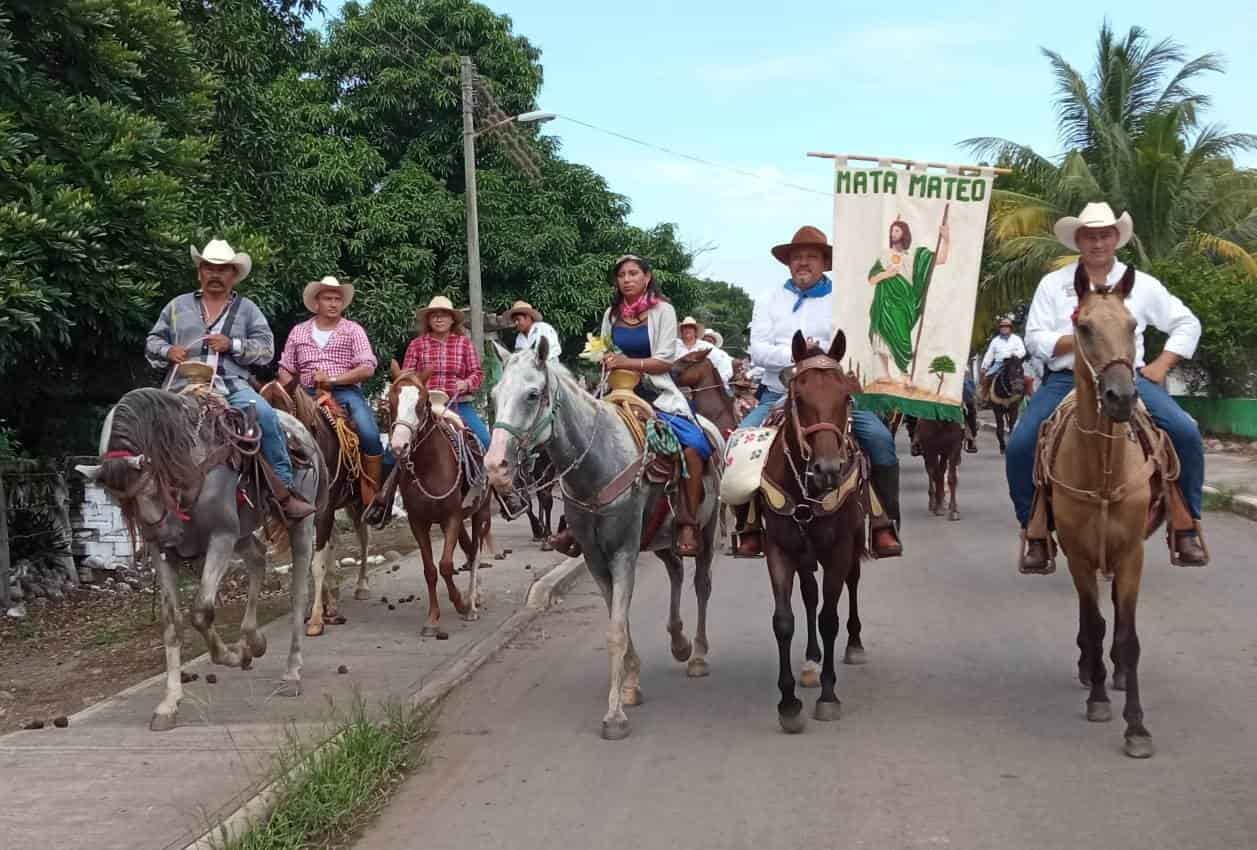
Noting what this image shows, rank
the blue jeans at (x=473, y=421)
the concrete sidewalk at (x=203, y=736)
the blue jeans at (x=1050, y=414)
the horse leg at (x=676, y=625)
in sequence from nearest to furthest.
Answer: the concrete sidewalk at (x=203, y=736) → the blue jeans at (x=1050, y=414) → the horse leg at (x=676, y=625) → the blue jeans at (x=473, y=421)

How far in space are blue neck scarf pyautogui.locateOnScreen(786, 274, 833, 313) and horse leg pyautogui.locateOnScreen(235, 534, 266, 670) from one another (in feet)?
13.0

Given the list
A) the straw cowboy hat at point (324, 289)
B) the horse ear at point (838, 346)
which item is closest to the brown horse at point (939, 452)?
the straw cowboy hat at point (324, 289)

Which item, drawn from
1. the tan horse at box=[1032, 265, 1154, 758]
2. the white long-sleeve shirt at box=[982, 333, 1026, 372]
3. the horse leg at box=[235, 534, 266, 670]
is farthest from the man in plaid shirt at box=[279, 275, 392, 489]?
the white long-sleeve shirt at box=[982, 333, 1026, 372]

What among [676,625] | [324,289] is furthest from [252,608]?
[324,289]

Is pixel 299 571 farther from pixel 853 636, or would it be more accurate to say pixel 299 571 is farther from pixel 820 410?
pixel 820 410

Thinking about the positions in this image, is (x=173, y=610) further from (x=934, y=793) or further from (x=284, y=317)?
(x=284, y=317)

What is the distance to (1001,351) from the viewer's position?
21.9m

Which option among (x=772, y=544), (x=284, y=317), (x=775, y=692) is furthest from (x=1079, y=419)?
(x=284, y=317)

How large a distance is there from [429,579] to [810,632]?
359cm

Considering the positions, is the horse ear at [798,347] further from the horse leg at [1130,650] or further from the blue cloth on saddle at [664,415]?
the horse leg at [1130,650]

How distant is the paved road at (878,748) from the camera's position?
5.55m

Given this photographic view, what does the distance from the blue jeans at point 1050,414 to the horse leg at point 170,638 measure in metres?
5.09

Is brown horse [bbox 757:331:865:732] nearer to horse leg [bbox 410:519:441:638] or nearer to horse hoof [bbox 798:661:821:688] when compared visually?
horse hoof [bbox 798:661:821:688]

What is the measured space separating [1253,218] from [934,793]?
2985 cm
